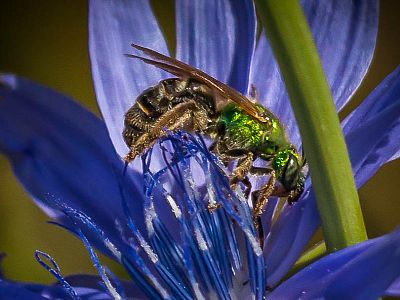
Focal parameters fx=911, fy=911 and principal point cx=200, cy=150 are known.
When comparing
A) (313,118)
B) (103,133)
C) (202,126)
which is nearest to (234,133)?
(202,126)

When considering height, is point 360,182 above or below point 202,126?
below

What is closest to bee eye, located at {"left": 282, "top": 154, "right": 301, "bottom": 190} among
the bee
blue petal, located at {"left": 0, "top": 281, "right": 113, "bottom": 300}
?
the bee

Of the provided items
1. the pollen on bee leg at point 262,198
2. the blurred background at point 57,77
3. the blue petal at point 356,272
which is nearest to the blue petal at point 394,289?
the blue petal at point 356,272

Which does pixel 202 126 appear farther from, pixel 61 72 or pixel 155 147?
pixel 61 72

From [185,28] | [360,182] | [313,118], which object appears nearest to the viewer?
[313,118]

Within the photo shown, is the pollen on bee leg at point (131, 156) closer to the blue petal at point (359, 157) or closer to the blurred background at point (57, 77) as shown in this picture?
the blue petal at point (359, 157)

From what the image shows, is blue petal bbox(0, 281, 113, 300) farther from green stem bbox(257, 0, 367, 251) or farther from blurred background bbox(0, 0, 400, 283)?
blurred background bbox(0, 0, 400, 283)
